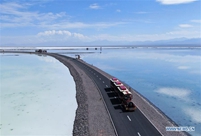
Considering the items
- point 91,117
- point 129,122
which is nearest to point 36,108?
point 91,117

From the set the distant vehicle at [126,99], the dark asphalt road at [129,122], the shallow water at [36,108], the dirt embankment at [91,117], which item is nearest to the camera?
the dark asphalt road at [129,122]

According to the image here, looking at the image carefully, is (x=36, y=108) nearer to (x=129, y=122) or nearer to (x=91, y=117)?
(x=91, y=117)

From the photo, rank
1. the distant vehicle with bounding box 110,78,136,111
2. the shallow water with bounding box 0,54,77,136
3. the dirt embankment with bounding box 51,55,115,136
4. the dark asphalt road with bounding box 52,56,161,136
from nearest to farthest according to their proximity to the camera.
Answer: the dark asphalt road with bounding box 52,56,161,136, the dirt embankment with bounding box 51,55,115,136, the shallow water with bounding box 0,54,77,136, the distant vehicle with bounding box 110,78,136,111

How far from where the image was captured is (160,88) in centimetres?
4938

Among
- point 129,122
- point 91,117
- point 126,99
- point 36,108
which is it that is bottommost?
point 36,108

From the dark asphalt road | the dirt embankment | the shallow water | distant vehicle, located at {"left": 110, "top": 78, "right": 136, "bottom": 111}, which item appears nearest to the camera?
the dark asphalt road

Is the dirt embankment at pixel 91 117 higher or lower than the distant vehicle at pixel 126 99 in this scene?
lower

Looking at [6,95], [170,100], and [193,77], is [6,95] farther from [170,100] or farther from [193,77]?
[193,77]

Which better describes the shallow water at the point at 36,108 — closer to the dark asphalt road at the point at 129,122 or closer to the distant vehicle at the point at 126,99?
the dark asphalt road at the point at 129,122

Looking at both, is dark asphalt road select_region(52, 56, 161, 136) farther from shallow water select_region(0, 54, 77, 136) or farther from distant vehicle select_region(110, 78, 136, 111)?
shallow water select_region(0, 54, 77, 136)

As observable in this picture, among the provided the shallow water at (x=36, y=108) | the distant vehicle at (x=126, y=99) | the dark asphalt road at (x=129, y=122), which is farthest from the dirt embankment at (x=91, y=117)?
the distant vehicle at (x=126, y=99)

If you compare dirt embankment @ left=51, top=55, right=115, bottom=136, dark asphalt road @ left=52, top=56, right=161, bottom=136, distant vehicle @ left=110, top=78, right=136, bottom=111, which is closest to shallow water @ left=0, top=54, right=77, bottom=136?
dirt embankment @ left=51, top=55, right=115, bottom=136

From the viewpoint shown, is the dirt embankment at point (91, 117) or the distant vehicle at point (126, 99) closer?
the dirt embankment at point (91, 117)

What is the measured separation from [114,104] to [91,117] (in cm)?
692
